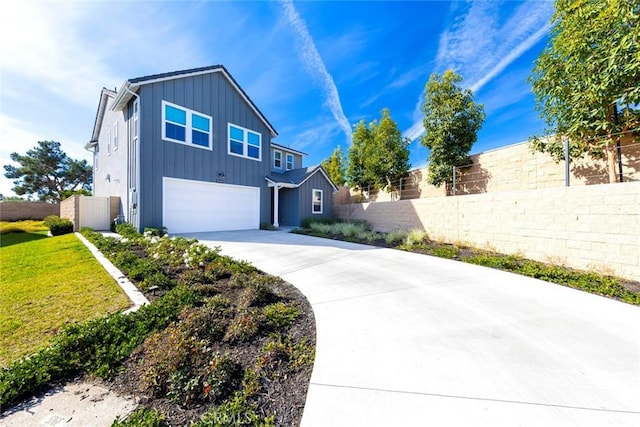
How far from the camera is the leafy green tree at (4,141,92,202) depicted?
24062mm

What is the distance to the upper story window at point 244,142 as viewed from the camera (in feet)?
39.5

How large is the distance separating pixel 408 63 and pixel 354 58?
9.41 ft

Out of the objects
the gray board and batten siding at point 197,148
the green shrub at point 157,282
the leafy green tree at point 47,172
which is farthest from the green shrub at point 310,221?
the leafy green tree at point 47,172

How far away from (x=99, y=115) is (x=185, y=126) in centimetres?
817

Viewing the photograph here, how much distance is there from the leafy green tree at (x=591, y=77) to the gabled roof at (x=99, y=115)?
17.4 m

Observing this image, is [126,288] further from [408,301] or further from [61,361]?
[408,301]

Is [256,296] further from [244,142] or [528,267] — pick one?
[244,142]

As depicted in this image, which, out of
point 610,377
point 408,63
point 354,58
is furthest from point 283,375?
point 408,63

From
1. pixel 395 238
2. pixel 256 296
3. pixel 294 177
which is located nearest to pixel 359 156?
pixel 294 177

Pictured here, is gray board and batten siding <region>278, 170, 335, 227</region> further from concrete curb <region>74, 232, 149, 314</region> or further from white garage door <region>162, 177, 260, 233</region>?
concrete curb <region>74, 232, 149, 314</region>

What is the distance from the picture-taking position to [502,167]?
387 inches

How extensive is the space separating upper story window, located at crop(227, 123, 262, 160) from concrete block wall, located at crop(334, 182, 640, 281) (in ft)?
31.1

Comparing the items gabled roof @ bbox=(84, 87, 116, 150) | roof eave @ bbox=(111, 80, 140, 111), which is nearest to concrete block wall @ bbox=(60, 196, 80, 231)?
roof eave @ bbox=(111, 80, 140, 111)

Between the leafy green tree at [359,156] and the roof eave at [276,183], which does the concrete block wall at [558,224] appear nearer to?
the roof eave at [276,183]
